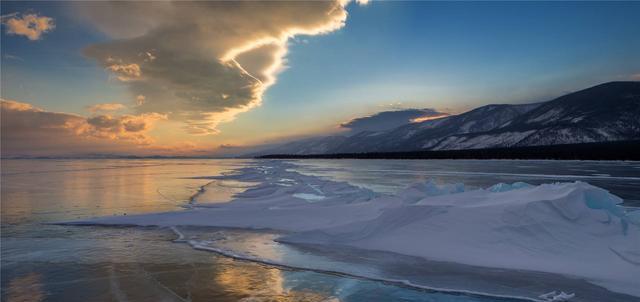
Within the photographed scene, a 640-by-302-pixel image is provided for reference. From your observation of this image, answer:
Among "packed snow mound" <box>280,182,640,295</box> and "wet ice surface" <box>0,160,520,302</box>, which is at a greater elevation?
"packed snow mound" <box>280,182,640,295</box>

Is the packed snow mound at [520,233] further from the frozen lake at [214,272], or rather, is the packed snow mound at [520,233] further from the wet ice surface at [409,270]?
the frozen lake at [214,272]

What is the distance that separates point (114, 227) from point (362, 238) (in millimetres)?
8276

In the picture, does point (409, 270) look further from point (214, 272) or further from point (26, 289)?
point (26, 289)

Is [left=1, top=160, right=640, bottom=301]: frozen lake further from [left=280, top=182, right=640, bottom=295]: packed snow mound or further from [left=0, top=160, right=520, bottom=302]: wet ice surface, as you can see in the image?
[left=280, top=182, right=640, bottom=295]: packed snow mound

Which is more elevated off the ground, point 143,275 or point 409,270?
point 143,275

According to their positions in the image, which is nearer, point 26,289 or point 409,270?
point 26,289

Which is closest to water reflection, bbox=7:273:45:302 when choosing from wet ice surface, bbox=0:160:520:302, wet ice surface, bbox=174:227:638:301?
wet ice surface, bbox=0:160:520:302

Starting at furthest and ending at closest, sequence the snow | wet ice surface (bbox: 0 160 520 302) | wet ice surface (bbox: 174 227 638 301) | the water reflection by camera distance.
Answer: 1. the snow
2. wet ice surface (bbox: 174 227 638 301)
3. wet ice surface (bbox: 0 160 520 302)
4. the water reflection

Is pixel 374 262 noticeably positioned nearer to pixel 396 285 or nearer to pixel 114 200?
pixel 396 285

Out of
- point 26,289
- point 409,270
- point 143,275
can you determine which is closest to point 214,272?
point 143,275

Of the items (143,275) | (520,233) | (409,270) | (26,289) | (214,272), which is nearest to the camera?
(26,289)

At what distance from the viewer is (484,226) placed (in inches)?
380

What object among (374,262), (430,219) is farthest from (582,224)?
(374,262)

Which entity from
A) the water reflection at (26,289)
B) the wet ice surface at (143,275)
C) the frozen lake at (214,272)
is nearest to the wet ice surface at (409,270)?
the frozen lake at (214,272)
